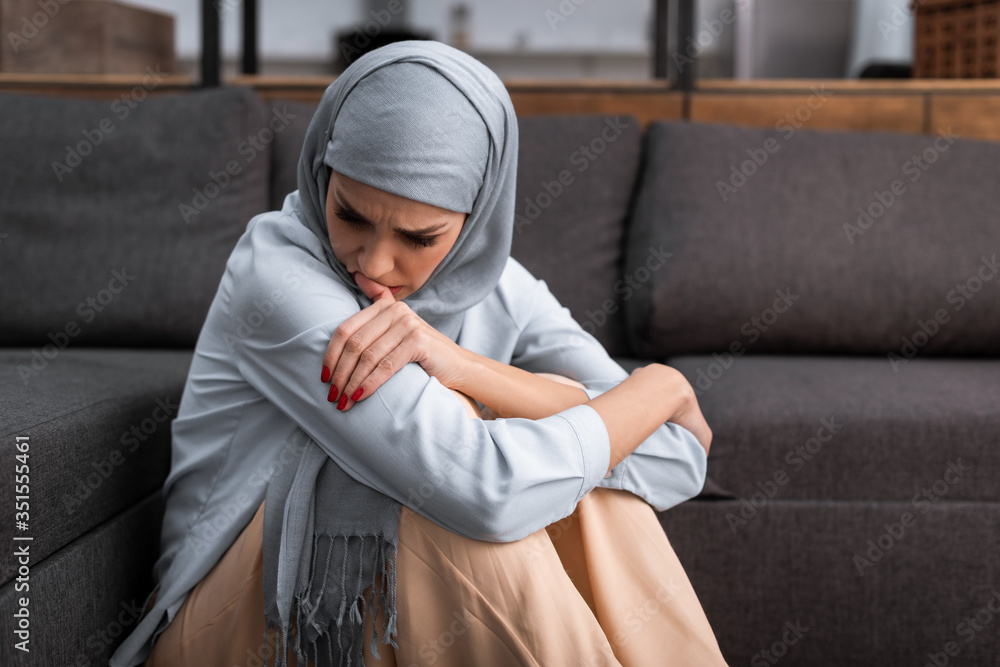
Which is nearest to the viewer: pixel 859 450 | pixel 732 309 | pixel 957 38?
pixel 859 450

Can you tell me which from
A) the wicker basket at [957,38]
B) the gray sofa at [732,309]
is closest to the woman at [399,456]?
the gray sofa at [732,309]

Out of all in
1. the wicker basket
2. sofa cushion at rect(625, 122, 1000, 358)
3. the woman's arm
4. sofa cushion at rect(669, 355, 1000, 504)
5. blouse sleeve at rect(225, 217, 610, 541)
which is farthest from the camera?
the wicker basket

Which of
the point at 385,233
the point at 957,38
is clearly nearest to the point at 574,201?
the point at 385,233

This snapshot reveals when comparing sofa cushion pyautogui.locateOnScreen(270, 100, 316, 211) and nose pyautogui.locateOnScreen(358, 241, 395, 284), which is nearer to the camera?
nose pyautogui.locateOnScreen(358, 241, 395, 284)

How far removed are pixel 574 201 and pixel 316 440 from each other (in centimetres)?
98

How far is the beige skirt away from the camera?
0.76 metres

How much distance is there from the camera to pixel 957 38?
2082mm

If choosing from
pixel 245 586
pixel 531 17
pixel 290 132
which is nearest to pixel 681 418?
pixel 245 586

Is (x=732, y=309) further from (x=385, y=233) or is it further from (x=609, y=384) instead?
(x=385, y=233)

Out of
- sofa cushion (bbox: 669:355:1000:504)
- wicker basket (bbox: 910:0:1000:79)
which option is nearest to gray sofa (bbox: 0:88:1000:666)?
sofa cushion (bbox: 669:355:1000:504)

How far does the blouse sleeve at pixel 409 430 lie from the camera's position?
0.76 metres

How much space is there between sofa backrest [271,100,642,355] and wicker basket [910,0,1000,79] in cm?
105

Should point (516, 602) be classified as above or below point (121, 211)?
below

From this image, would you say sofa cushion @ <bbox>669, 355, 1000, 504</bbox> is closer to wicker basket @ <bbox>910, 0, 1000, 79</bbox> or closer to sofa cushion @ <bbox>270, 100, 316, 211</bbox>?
sofa cushion @ <bbox>270, 100, 316, 211</bbox>
